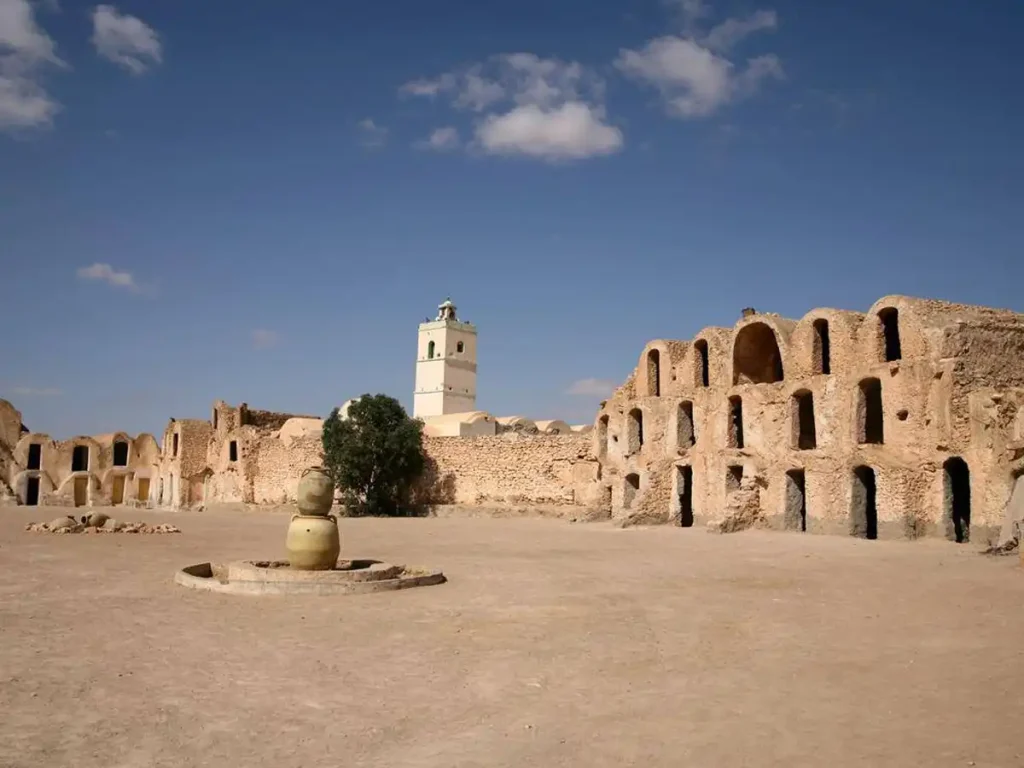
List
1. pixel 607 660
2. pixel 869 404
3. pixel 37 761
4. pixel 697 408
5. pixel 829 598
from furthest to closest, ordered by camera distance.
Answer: pixel 697 408
pixel 869 404
pixel 829 598
pixel 607 660
pixel 37 761

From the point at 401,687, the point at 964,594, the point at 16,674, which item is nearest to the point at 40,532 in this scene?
the point at 16,674

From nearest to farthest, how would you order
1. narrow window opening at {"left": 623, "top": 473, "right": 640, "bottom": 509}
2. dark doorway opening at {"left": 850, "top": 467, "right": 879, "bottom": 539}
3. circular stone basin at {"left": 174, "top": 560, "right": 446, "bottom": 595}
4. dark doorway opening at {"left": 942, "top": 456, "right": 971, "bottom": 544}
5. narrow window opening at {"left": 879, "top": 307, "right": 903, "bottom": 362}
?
1. circular stone basin at {"left": 174, "top": 560, "right": 446, "bottom": 595}
2. dark doorway opening at {"left": 942, "top": 456, "right": 971, "bottom": 544}
3. dark doorway opening at {"left": 850, "top": 467, "right": 879, "bottom": 539}
4. narrow window opening at {"left": 879, "top": 307, "right": 903, "bottom": 362}
5. narrow window opening at {"left": 623, "top": 473, "right": 640, "bottom": 509}

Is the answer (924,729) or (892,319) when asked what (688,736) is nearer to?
(924,729)

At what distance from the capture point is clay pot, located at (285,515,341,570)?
1218 cm

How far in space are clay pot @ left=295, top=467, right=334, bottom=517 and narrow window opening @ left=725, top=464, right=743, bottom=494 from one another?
14601 mm

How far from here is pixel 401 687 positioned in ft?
22.0

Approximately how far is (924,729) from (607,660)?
107 inches

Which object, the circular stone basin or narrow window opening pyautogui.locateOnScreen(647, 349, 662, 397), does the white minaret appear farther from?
the circular stone basin

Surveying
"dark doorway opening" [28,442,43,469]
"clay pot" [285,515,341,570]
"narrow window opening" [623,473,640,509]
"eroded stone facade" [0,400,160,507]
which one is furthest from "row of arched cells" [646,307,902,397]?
"dark doorway opening" [28,442,43,469]

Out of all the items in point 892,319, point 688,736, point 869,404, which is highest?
point 892,319

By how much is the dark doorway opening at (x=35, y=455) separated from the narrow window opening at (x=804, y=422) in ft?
125

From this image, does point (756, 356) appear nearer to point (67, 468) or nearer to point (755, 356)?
point (755, 356)

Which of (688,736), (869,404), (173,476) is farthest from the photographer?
(173,476)

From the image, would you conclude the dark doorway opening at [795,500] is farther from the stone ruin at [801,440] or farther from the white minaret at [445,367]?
the white minaret at [445,367]
